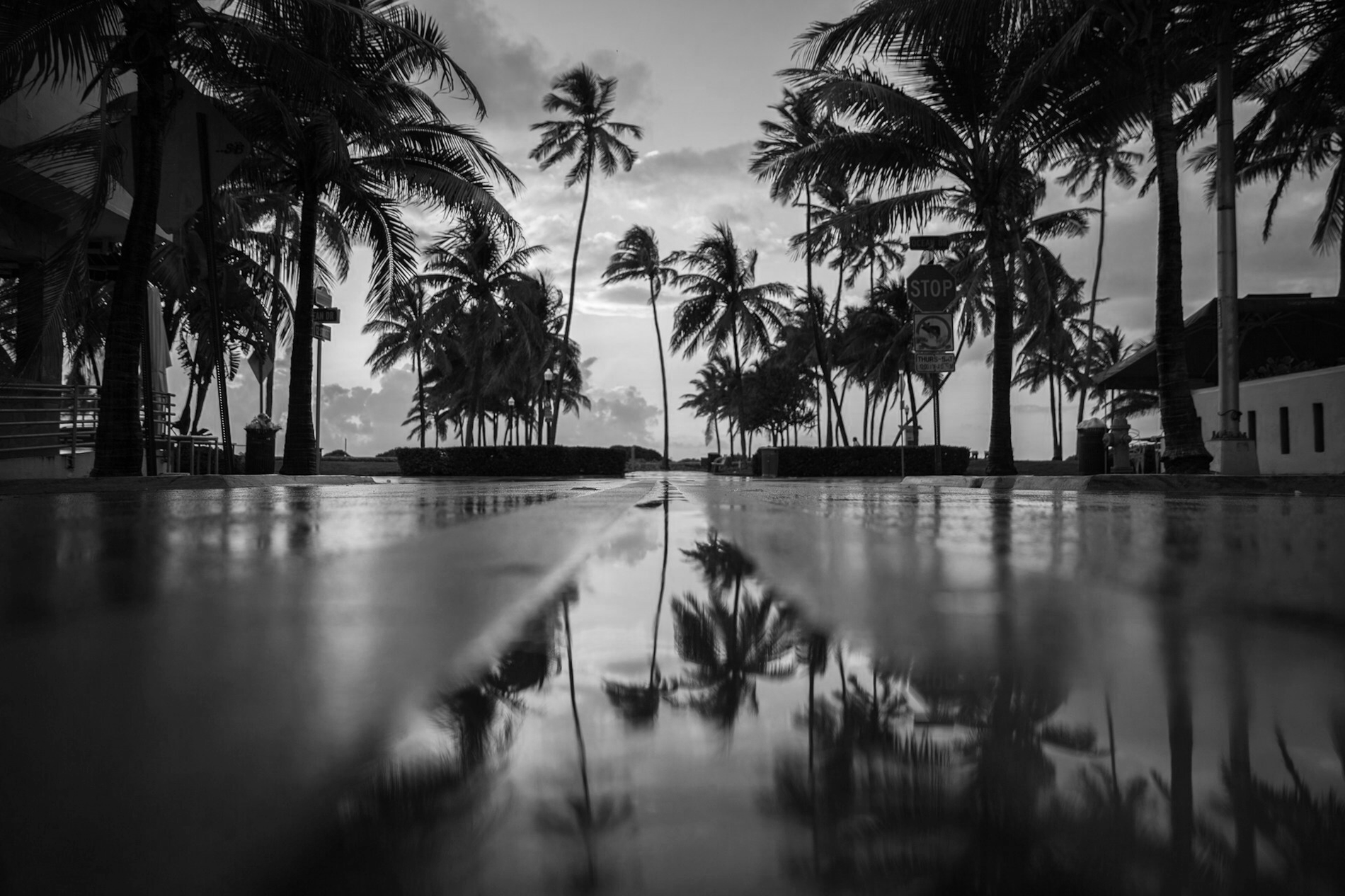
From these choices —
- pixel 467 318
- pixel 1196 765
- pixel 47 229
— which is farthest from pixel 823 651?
pixel 467 318

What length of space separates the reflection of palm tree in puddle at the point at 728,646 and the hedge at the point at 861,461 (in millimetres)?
30745

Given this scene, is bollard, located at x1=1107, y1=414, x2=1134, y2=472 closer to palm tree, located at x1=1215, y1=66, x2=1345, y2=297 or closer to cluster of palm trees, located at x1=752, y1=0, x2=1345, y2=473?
cluster of palm trees, located at x1=752, y1=0, x2=1345, y2=473

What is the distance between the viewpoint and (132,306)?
9898mm

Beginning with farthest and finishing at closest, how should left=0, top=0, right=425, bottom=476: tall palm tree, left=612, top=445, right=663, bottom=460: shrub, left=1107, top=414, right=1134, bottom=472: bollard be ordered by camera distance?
left=612, top=445, right=663, bottom=460: shrub → left=1107, top=414, right=1134, bottom=472: bollard → left=0, top=0, right=425, bottom=476: tall palm tree

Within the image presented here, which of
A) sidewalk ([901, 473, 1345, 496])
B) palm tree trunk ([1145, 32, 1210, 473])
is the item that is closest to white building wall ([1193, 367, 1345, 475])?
palm tree trunk ([1145, 32, 1210, 473])

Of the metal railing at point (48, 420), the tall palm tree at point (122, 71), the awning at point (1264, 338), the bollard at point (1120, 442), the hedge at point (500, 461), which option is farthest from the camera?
the hedge at point (500, 461)

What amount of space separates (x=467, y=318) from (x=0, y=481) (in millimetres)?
27956

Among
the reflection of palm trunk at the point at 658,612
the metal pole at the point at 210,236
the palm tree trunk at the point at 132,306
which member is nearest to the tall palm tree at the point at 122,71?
the palm tree trunk at the point at 132,306

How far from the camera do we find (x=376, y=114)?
12.3m

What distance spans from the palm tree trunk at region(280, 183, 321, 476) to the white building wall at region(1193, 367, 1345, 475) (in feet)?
49.0

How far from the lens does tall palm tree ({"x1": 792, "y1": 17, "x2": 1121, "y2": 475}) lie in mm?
12961

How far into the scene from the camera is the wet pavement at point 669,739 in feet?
1.31

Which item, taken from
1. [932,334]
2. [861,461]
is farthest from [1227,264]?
[861,461]

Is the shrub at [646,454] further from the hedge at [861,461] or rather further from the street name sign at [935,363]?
the street name sign at [935,363]
